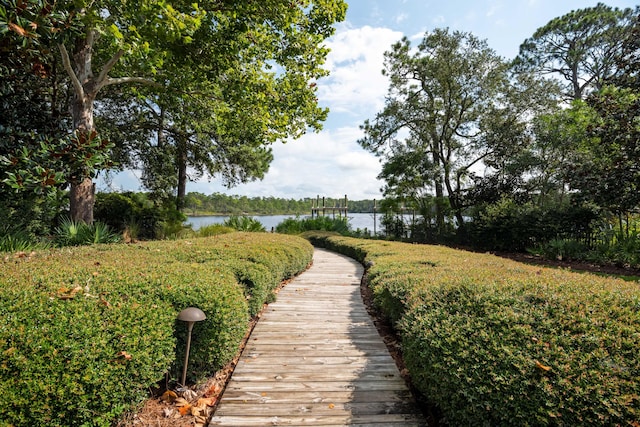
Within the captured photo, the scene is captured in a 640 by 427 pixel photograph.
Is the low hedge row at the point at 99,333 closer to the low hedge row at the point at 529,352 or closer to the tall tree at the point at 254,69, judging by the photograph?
the low hedge row at the point at 529,352

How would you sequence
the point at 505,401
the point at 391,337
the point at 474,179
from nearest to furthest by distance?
1. the point at 505,401
2. the point at 391,337
3. the point at 474,179

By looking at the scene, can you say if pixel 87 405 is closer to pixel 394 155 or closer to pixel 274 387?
pixel 274 387

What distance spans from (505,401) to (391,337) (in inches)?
90.1

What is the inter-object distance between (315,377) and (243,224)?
1324cm

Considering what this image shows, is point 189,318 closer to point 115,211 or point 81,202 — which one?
point 81,202

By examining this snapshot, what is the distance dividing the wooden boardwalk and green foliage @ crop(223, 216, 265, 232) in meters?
11.1

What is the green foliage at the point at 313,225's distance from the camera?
20.7m

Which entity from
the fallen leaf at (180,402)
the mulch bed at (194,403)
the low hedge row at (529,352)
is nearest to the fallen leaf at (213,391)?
the mulch bed at (194,403)

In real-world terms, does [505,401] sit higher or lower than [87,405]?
higher

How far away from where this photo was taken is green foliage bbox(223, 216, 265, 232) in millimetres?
15309

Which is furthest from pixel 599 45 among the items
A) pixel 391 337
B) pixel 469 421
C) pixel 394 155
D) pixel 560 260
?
pixel 469 421

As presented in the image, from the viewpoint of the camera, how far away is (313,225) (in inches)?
833

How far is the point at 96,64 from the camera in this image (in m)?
9.81

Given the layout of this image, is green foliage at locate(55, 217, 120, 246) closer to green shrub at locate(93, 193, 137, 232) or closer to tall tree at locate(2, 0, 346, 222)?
tall tree at locate(2, 0, 346, 222)
